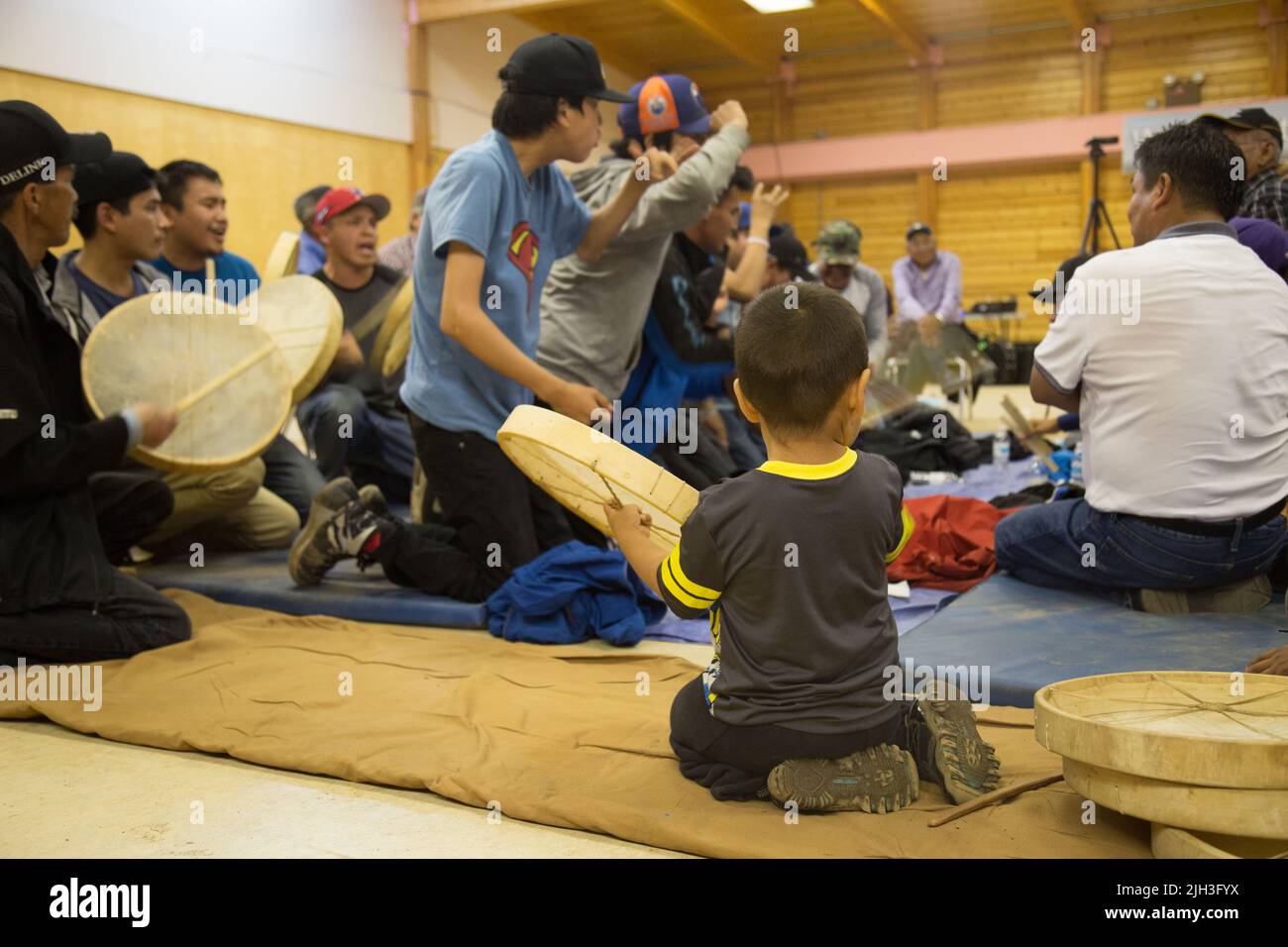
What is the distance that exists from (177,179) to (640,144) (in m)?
1.85

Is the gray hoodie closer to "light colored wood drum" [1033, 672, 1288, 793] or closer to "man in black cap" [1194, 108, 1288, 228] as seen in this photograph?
"man in black cap" [1194, 108, 1288, 228]

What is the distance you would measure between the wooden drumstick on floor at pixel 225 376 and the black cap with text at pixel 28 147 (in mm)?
741

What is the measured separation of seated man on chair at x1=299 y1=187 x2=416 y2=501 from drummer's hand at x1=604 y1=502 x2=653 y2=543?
2.87m

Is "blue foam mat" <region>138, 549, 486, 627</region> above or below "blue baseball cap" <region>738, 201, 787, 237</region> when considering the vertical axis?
below

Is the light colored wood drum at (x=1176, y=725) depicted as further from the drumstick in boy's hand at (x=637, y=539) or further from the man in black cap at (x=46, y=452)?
the man in black cap at (x=46, y=452)

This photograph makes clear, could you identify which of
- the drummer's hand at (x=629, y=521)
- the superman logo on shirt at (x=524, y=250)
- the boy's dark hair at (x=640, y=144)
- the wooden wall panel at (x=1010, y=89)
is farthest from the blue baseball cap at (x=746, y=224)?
the wooden wall panel at (x=1010, y=89)

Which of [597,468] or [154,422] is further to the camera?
[154,422]

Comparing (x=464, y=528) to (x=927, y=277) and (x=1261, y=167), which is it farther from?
(x=927, y=277)

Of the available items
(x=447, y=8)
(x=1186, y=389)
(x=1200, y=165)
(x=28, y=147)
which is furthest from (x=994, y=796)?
(x=447, y=8)

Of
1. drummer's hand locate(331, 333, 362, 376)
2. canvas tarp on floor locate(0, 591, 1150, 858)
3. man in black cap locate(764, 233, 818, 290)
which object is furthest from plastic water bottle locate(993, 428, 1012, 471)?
canvas tarp on floor locate(0, 591, 1150, 858)

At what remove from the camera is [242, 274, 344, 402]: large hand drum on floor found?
14.1ft

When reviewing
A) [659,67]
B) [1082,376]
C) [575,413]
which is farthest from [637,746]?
[659,67]

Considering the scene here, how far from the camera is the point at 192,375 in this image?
3648 mm

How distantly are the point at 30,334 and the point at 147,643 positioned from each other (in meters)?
0.90
